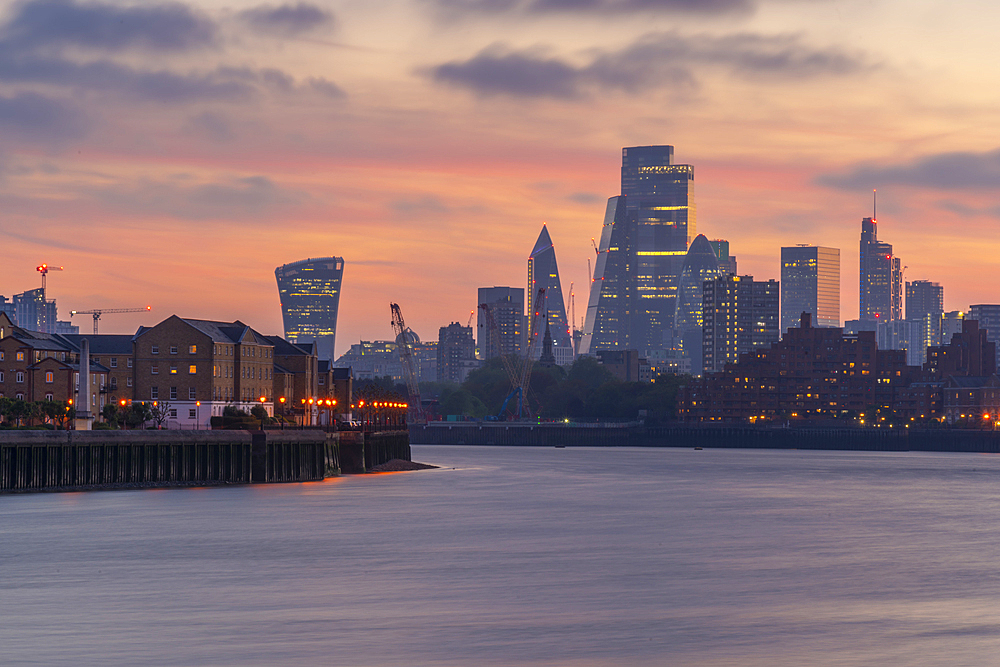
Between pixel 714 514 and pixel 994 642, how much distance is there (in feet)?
165

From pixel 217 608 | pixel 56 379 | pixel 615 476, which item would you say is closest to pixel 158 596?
pixel 217 608

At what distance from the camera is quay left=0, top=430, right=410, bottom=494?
8962 cm

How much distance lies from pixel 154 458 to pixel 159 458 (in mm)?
561

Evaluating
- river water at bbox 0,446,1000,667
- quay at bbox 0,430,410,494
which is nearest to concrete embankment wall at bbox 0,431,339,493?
quay at bbox 0,430,410,494

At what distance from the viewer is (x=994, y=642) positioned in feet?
127

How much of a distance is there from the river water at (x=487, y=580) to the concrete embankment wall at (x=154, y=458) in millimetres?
2191

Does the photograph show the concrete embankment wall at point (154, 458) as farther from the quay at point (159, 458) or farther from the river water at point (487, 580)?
the river water at point (487, 580)

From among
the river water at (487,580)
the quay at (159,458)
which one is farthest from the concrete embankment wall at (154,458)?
the river water at (487,580)

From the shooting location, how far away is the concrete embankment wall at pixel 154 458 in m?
89.6

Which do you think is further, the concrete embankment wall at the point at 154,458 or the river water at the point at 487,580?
the concrete embankment wall at the point at 154,458

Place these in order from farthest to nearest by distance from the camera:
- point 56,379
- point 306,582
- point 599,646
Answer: point 56,379 → point 306,582 → point 599,646

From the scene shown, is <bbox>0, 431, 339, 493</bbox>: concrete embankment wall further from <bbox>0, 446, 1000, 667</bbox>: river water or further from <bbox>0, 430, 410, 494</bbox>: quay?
<bbox>0, 446, 1000, 667</bbox>: river water

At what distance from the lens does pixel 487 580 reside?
53.2 m

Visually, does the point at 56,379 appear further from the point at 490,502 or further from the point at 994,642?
the point at 994,642
